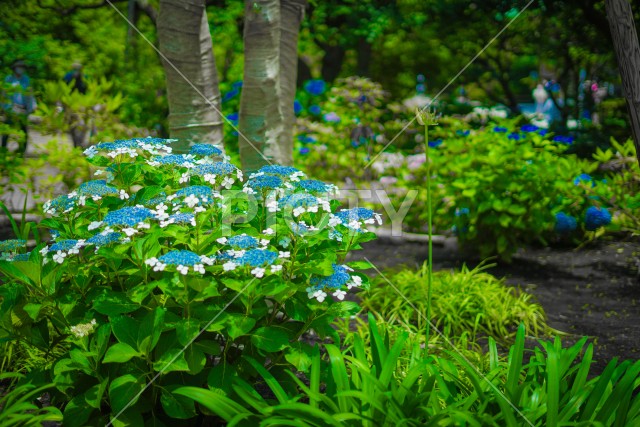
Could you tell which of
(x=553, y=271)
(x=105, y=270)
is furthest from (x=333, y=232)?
(x=553, y=271)

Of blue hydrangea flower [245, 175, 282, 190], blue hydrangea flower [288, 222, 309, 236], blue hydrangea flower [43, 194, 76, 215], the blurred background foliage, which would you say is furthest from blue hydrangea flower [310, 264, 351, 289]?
the blurred background foliage

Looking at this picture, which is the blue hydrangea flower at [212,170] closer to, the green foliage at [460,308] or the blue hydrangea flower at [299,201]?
the blue hydrangea flower at [299,201]

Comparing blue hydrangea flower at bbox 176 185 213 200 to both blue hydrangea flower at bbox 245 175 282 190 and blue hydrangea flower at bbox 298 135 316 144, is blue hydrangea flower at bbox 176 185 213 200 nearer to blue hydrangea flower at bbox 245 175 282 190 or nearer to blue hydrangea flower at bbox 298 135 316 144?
blue hydrangea flower at bbox 245 175 282 190

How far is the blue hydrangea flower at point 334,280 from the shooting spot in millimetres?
2428

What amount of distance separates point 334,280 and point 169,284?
634mm

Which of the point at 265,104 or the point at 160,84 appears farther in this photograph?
the point at 160,84

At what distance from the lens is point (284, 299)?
2.53 metres

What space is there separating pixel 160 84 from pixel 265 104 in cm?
614

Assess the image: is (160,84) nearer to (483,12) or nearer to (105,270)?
(483,12)

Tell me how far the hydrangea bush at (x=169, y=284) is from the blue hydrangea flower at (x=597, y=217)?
4.08m

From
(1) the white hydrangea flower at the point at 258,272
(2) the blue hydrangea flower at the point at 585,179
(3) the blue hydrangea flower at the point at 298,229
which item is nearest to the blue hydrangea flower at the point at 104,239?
(1) the white hydrangea flower at the point at 258,272

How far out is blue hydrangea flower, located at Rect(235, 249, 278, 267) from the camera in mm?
2223

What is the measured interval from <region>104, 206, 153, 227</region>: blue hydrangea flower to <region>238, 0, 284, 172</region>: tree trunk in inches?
72.4

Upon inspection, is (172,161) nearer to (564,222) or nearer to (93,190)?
(93,190)
